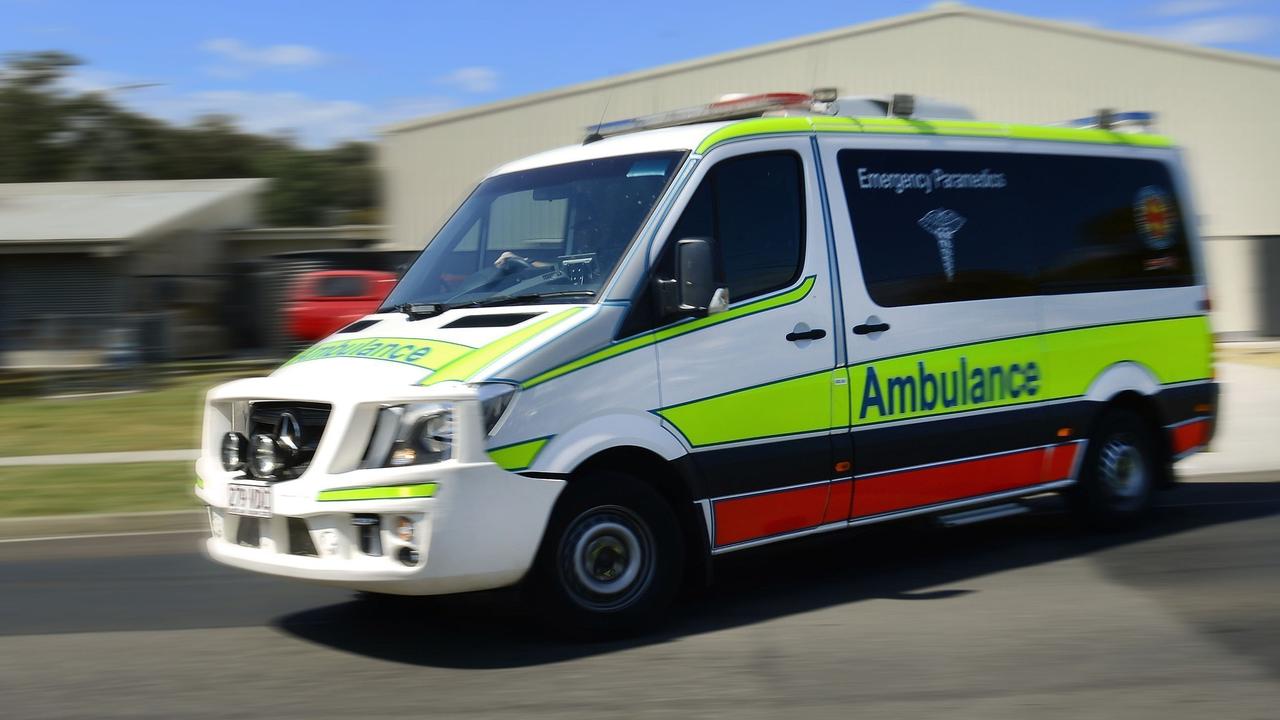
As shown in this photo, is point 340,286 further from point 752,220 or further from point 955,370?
point 752,220

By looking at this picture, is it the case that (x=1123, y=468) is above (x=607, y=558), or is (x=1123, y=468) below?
below

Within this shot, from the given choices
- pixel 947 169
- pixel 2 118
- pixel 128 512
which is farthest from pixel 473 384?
pixel 2 118

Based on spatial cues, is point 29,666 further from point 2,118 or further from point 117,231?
point 2,118

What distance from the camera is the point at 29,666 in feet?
19.1

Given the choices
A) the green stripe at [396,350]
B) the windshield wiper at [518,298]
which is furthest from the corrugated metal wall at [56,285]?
the windshield wiper at [518,298]

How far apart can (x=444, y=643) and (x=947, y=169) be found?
12.3 feet

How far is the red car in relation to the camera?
72.9ft

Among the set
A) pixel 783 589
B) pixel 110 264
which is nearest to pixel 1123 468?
pixel 783 589

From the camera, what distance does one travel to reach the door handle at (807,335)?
6.47 m

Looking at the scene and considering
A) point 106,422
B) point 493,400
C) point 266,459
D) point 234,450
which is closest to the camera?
point 493,400

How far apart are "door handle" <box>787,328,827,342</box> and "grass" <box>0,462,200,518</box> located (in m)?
5.30

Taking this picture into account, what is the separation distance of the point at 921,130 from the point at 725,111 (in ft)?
3.86

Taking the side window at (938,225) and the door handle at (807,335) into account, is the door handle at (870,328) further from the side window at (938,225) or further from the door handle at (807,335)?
the door handle at (807,335)

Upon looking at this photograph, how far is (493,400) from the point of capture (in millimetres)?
5461
